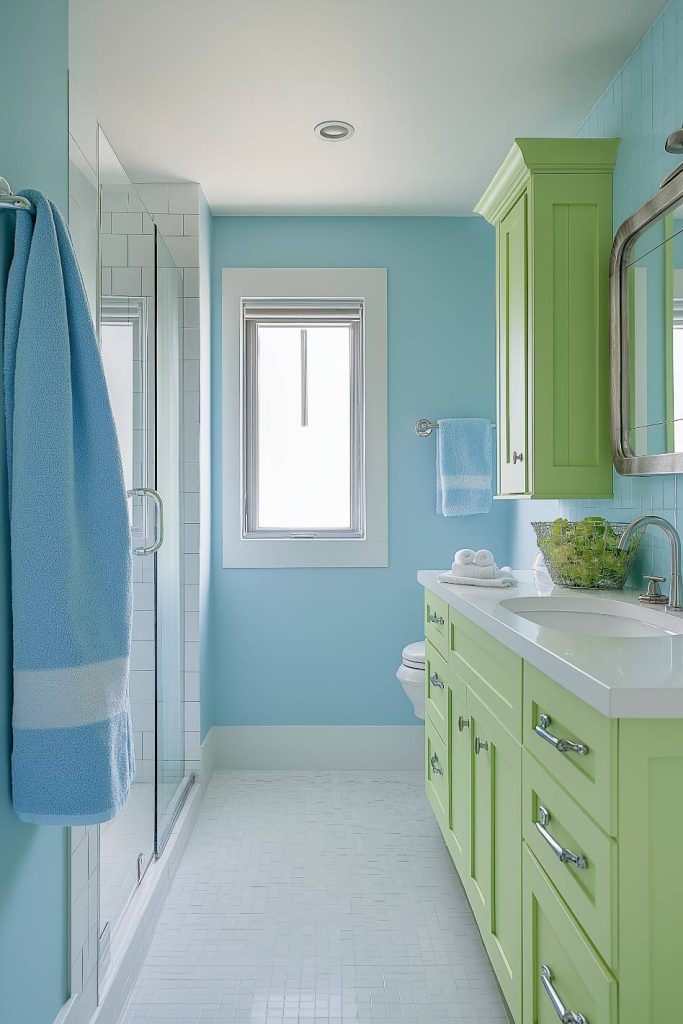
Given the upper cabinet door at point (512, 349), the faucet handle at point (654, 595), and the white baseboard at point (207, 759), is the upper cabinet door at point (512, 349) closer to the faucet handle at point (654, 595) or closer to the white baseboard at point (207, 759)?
the faucet handle at point (654, 595)

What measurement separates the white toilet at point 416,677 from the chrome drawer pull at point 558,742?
153cm

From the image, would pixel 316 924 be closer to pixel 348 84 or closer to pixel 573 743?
pixel 573 743

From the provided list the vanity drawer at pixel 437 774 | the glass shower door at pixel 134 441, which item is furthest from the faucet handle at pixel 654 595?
the glass shower door at pixel 134 441

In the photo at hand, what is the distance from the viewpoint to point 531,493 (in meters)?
2.31

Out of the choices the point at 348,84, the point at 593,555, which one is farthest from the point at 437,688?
the point at 348,84

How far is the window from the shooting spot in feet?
11.5

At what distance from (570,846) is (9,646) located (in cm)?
97

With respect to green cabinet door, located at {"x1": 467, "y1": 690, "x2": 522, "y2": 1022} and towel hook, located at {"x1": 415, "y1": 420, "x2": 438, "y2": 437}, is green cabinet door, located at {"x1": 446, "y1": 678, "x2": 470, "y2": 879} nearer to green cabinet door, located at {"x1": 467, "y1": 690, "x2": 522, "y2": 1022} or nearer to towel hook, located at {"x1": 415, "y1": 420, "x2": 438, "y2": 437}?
green cabinet door, located at {"x1": 467, "y1": 690, "x2": 522, "y2": 1022}

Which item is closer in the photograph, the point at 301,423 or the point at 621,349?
the point at 621,349

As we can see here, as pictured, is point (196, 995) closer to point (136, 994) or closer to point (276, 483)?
point (136, 994)

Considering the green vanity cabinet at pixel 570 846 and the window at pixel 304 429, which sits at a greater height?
the window at pixel 304 429

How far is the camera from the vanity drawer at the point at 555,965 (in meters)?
1.09

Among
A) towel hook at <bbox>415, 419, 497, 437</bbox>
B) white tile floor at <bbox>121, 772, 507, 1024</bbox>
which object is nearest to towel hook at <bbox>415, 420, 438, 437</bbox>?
towel hook at <bbox>415, 419, 497, 437</bbox>

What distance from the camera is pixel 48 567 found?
48.4 inches
